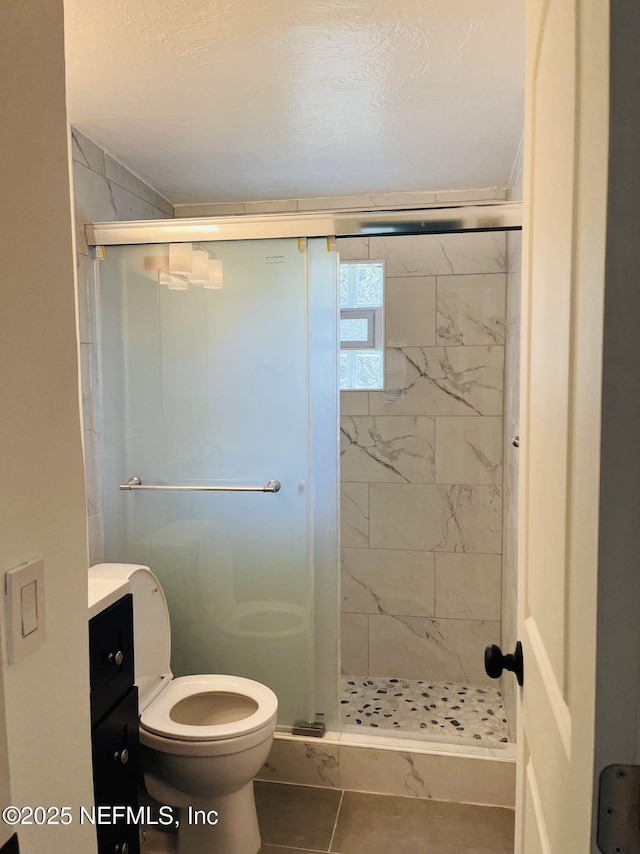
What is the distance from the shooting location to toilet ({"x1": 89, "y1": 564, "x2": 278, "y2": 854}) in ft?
6.28

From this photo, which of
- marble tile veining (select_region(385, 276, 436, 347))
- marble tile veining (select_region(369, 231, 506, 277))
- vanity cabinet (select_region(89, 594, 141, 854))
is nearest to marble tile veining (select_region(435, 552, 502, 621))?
marble tile veining (select_region(385, 276, 436, 347))

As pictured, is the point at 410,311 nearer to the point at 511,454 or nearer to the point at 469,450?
the point at 469,450

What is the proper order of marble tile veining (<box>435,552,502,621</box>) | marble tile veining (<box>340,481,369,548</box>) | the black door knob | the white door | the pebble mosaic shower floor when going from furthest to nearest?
marble tile veining (<box>340,481,369,548</box>) < marble tile veining (<box>435,552,502,621</box>) < the pebble mosaic shower floor < the black door knob < the white door

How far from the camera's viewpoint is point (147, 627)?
87.0 inches

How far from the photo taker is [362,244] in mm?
3062

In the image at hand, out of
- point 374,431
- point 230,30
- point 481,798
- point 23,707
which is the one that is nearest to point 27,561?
point 23,707

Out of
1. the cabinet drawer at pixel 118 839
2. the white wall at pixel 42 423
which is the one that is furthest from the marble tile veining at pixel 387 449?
the white wall at pixel 42 423

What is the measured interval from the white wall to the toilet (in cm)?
94

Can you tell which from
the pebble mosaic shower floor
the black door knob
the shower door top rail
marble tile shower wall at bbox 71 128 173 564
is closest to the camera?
the black door knob

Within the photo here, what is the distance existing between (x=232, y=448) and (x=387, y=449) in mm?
934

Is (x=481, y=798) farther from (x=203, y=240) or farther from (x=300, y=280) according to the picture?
(x=203, y=240)

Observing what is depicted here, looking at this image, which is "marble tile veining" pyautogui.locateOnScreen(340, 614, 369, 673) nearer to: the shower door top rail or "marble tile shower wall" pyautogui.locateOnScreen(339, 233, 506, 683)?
"marble tile shower wall" pyautogui.locateOnScreen(339, 233, 506, 683)

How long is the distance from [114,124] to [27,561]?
1.81m

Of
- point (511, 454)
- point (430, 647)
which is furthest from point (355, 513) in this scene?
point (511, 454)
